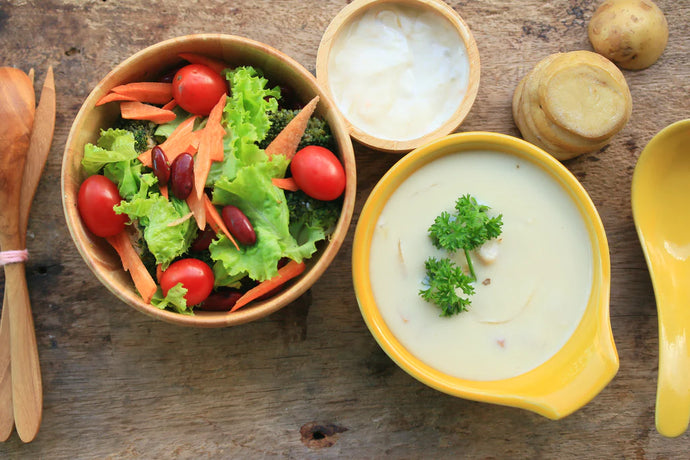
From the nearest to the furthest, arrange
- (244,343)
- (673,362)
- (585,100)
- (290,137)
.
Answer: (290,137) < (585,100) < (673,362) < (244,343)

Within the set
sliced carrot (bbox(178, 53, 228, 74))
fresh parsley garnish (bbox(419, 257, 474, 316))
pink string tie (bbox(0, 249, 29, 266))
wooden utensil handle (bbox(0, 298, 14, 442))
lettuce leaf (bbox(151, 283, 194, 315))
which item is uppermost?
sliced carrot (bbox(178, 53, 228, 74))

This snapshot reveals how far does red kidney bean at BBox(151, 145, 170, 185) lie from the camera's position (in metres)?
1.52

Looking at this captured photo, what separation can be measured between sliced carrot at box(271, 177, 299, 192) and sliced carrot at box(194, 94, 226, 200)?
162mm

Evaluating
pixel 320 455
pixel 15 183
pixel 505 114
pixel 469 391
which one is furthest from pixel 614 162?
pixel 15 183

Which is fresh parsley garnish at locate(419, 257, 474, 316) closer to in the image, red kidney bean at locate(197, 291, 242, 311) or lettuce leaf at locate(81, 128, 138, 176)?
red kidney bean at locate(197, 291, 242, 311)

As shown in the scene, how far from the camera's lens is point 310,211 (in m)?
1.60

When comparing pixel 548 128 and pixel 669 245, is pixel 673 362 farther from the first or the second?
pixel 548 128

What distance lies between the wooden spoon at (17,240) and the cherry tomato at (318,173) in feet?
3.08

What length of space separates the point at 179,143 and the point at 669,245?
1660 mm

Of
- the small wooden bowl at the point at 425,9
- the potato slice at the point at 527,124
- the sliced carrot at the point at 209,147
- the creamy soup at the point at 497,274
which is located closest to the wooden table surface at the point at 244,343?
the potato slice at the point at 527,124

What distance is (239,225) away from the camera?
4.92ft

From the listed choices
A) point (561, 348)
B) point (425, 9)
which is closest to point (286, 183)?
point (425, 9)

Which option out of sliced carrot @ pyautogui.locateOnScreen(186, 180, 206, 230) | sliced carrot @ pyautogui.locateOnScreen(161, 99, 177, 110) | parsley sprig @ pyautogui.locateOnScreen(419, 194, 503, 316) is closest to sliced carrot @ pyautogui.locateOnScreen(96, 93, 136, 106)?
sliced carrot @ pyautogui.locateOnScreen(161, 99, 177, 110)

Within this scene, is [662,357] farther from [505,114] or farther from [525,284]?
[505,114]
